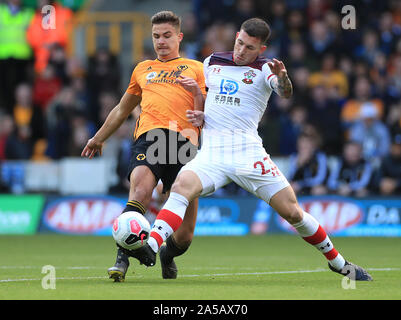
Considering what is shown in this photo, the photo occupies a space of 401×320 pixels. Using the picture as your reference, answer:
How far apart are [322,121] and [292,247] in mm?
4562

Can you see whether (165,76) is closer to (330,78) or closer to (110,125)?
(110,125)

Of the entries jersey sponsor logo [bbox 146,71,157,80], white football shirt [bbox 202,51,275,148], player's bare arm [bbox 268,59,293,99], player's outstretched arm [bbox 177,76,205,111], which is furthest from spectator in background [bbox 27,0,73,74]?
player's bare arm [bbox 268,59,293,99]

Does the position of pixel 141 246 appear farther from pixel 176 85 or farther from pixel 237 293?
pixel 176 85

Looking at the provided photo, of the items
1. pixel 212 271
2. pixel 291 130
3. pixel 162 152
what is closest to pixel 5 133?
pixel 291 130

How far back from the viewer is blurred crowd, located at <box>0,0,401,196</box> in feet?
53.6

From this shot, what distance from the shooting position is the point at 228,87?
A: 321 inches

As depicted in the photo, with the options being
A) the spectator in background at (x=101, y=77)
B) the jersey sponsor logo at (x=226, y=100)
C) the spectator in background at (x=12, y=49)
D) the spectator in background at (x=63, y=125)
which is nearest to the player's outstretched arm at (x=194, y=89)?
the jersey sponsor logo at (x=226, y=100)

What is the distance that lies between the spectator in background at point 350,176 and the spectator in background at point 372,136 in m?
0.32

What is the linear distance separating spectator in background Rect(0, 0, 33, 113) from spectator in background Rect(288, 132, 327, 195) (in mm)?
6509

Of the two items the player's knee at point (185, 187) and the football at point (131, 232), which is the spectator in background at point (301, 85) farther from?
the football at point (131, 232)

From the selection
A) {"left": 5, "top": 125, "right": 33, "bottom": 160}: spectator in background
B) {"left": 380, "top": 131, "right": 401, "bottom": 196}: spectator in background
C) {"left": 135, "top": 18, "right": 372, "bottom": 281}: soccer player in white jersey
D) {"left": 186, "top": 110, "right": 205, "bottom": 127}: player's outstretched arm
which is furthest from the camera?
{"left": 5, "top": 125, "right": 33, "bottom": 160}: spectator in background

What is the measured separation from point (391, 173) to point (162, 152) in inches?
345

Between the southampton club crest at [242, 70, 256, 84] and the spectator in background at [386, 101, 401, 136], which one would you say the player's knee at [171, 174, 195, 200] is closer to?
the southampton club crest at [242, 70, 256, 84]

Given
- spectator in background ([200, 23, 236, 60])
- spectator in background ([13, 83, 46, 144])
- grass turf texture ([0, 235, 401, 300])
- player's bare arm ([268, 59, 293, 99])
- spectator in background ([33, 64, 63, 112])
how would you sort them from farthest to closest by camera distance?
spectator in background ([33, 64, 63, 112]), spectator in background ([200, 23, 236, 60]), spectator in background ([13, 83, 46, 144]), player's bare arm ([268, 59, 293, 99]), grass turf texture ([0, 235, 401, 300])
